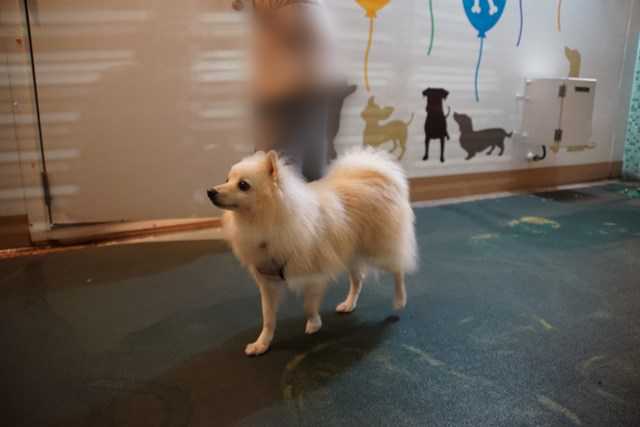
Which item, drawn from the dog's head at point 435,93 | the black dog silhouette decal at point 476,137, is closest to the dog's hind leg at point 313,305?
the dog's head at point 435,93

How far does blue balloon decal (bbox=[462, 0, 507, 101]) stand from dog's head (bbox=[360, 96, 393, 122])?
91cm

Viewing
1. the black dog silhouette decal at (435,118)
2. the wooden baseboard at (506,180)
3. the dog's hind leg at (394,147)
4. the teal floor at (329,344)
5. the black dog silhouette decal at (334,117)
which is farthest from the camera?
the wooden baseboard at (506,180)

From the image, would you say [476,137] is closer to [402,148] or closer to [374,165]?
[402,148]

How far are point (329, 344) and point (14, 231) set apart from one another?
2.01 metres

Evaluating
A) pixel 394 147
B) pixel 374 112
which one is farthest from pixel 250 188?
pixel 394 147

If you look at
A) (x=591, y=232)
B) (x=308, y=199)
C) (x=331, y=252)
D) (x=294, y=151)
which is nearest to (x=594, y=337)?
(x=331, y=252)

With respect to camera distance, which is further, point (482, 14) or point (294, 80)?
point (482, 14)

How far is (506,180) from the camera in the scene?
12.8ft

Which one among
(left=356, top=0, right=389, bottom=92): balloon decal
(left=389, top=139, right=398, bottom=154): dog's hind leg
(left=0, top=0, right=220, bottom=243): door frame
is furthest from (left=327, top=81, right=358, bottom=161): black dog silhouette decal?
(left=0, top=0, right=220, bottom=243): door frame

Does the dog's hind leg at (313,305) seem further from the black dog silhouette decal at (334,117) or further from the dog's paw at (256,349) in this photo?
the black dog silhouette decal at (334,117)

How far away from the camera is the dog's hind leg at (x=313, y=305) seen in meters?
1.48

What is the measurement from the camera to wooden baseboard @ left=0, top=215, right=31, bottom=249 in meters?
2.42

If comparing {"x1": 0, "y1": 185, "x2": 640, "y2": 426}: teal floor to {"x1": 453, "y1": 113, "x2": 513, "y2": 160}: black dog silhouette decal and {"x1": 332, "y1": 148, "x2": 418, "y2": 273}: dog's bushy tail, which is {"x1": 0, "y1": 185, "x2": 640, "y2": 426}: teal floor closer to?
{"x1": 332, "y1": 148, "x2": 418, "y2": 273}: dog's bushy tail

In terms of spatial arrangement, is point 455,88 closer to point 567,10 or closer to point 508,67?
point 508,67
